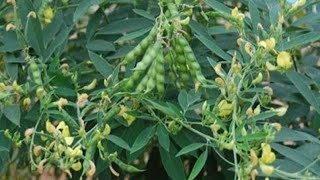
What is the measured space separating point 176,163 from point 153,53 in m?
0.29

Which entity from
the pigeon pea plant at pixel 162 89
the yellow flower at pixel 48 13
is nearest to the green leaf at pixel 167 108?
the pigeon pea plant at pixel 162 89

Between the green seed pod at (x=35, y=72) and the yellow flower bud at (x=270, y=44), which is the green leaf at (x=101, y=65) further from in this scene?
the yellow flower bud at (x=270, y=44)

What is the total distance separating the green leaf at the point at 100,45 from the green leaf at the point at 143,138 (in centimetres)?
26

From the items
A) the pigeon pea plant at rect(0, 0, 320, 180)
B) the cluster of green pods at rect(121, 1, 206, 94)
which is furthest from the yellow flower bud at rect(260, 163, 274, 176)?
the cluster of green pods at rect(121, 1, 206, 94)

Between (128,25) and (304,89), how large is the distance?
1.36 feet

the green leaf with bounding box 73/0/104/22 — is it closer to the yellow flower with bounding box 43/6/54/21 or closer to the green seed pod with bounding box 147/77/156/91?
the yellow flower with bounding box 43/6/54/21

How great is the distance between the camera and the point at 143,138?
5.11 ft

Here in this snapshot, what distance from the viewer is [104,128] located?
4.86 feet

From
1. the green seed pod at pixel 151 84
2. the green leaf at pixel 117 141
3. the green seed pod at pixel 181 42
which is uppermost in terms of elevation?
the green seed pod at pixel 181 42

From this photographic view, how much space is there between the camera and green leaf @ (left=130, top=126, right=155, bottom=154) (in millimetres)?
1535

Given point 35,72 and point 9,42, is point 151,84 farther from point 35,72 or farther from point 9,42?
point 9,42

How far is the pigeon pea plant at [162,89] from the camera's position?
1.42 meters

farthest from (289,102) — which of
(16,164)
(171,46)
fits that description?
(16,164)

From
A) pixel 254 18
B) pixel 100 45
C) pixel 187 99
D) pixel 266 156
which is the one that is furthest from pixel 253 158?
pixel 100 45
